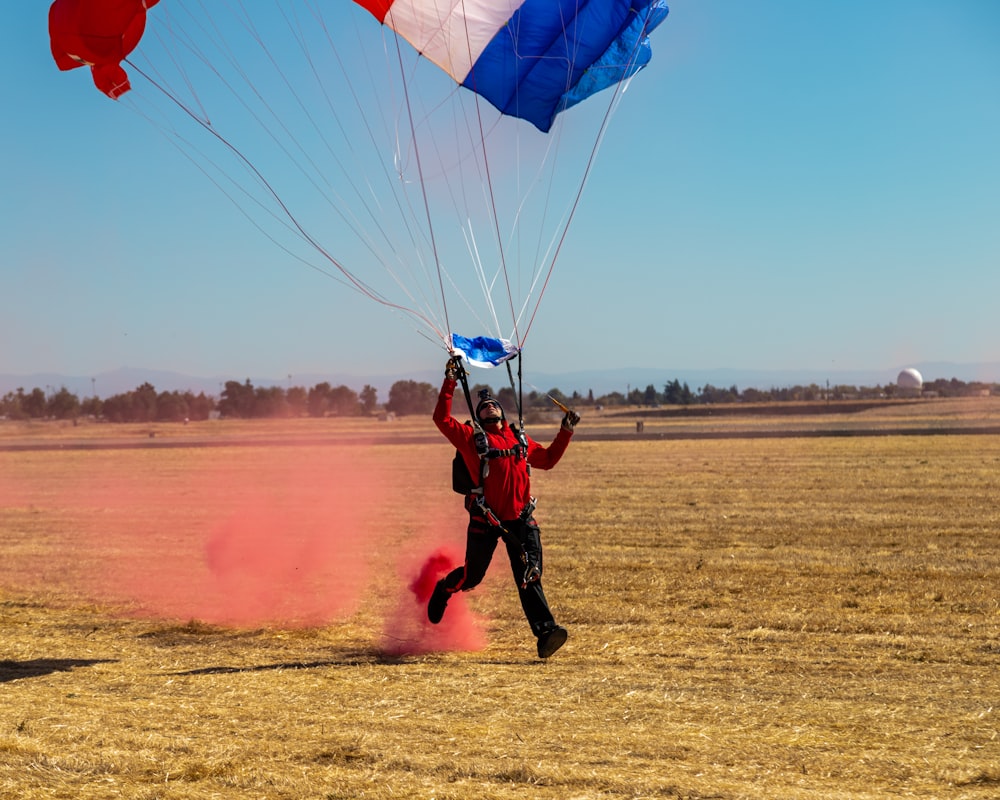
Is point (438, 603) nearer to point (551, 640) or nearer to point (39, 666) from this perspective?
point (551, 640)

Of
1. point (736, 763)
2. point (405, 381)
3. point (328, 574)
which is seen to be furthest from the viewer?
point (405, 381)

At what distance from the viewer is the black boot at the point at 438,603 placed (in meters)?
8.29

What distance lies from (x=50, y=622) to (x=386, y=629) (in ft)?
11.4

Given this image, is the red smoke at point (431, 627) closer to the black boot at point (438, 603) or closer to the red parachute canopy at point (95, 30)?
the black boot at point (438, 603)

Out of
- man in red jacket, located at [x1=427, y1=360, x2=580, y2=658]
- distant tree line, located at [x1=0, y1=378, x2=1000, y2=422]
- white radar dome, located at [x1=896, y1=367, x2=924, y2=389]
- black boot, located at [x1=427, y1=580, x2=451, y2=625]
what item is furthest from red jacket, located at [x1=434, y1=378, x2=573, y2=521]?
white radar dome, located at [x1=896, y1=367, x2=924, y2=389]

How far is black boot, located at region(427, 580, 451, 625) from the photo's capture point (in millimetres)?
8289

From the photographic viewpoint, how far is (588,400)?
119 meters

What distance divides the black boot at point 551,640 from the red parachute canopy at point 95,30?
5.80 m

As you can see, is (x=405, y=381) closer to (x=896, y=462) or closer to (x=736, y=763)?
(x=896, y=462)

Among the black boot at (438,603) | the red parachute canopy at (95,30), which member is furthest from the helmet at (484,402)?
the red parachute canopy at (95,30)

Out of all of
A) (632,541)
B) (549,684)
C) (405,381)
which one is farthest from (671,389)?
(549,684)

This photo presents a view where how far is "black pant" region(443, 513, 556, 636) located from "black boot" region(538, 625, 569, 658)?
0.29 ft

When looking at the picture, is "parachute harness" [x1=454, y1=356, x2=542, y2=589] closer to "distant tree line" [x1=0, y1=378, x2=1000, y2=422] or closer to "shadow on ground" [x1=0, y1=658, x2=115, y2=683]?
"shadow on ground" [x1=0, y1=658, x2=115, y2=683]

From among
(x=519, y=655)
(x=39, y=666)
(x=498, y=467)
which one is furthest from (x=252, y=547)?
(x=498, y=467)
